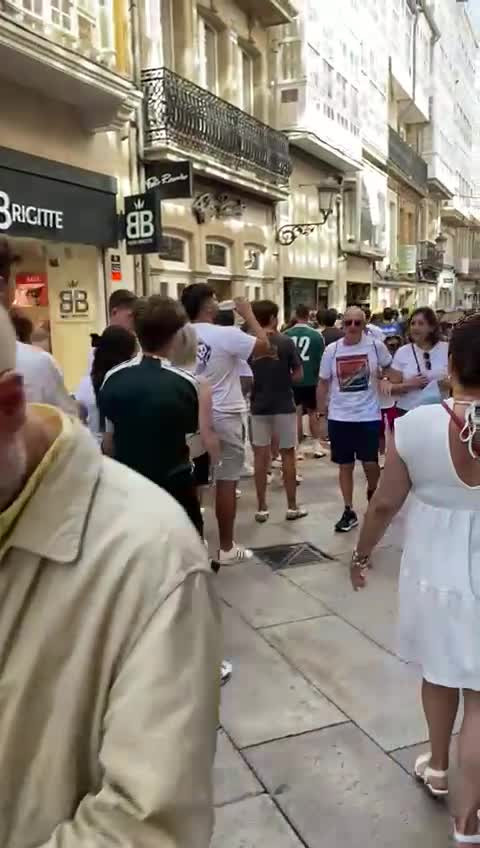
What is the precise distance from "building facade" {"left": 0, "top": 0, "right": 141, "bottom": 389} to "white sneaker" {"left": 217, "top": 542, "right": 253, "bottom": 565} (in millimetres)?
4298

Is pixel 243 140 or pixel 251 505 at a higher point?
pixel 243 140

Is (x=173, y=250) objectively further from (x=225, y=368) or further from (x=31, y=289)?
(x=225, y=368)

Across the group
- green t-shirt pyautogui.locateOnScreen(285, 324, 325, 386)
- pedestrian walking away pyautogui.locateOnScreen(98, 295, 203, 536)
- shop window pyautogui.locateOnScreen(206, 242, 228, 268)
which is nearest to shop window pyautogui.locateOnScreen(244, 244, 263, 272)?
shop window pyautogui.locateOnScreen(206, 242, 228, 268)

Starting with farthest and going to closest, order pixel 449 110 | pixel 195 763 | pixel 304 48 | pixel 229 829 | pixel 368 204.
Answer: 1. pixel 449 110
2. pixel 368 204
3. pixel 304 48
4. pixel 229 829
5. pixel 195 763

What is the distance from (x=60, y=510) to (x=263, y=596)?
392 cm

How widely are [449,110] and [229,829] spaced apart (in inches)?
1682

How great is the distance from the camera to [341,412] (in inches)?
233

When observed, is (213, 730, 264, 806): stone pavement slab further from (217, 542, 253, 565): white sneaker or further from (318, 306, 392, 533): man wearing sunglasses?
(318, 306, 392, 533): man wearing sunglasses

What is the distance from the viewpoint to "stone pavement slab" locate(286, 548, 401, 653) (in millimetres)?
4254

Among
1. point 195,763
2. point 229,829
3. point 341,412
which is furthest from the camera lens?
point 341,412

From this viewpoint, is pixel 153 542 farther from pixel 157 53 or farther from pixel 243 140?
pixel 243 140

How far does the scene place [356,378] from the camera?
5.80m

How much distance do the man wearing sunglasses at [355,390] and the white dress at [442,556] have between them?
3.34 m

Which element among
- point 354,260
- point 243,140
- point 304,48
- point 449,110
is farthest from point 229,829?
point 449,110
